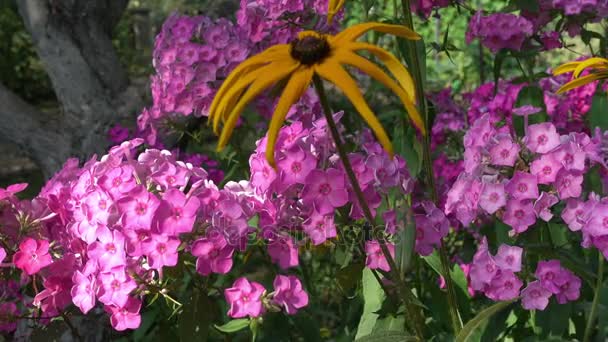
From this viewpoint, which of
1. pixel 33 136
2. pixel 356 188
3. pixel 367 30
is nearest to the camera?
pixel 367 30

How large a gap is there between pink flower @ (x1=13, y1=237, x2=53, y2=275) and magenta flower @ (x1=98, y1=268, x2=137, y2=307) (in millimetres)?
144

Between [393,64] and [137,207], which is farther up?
[393,64]

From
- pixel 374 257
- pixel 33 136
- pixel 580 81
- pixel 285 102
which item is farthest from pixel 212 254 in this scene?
pixel 33 136

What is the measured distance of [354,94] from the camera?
3.58ft

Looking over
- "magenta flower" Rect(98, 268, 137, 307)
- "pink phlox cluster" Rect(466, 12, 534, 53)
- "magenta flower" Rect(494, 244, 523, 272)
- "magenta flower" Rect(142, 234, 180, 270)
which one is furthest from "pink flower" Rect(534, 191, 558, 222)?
"pink phlox cluster" Rect(466, 12, 534, 53)

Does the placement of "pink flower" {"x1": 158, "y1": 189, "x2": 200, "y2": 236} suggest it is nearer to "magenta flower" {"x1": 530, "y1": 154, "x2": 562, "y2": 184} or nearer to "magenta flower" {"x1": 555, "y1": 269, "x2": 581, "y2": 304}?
"magenta flower" {"x1": 530, "y1": 154, "x2": 562, "y2": 184}

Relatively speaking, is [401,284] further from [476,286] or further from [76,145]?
[76,145]

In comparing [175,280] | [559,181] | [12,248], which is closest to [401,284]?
[559,181]

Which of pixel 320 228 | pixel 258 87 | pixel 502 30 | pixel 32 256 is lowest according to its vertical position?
pixel 32 256

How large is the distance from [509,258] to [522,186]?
0.62 feet

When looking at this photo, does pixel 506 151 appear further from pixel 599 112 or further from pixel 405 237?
pixel 599 112

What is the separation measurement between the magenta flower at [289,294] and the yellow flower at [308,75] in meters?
0.55

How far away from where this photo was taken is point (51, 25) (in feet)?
10.8

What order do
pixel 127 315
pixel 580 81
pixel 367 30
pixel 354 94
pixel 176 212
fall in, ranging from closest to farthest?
pixel 354 94 < pixel 367 30 < pixel 580 81 < pixel 176 212 < pixel 127 315
